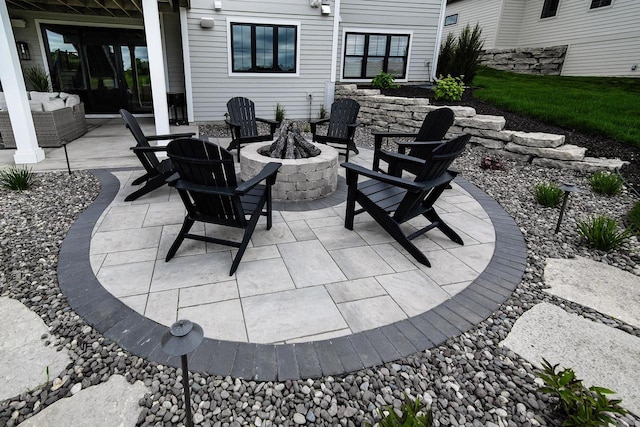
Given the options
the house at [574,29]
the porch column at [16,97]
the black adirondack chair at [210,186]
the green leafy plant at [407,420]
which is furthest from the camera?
the house at [574,29]

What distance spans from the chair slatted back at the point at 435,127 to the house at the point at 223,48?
5.50m

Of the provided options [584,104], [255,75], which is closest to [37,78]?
[255,75]

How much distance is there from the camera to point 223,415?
148cm

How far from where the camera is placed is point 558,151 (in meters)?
4.85

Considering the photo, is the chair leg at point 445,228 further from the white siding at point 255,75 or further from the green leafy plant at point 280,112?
the white siding at point 255,75

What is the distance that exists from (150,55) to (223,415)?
5067 mm

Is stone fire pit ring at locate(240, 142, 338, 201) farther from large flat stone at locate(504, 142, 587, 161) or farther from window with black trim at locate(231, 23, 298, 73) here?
window with black trim at locate(231, 23, 298, 73)

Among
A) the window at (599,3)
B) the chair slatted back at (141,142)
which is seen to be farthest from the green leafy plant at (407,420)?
the window at (599,3)

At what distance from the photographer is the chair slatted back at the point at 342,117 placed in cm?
560

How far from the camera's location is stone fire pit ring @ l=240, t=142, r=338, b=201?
373 cm

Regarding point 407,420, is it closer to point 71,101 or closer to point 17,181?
point 17,181

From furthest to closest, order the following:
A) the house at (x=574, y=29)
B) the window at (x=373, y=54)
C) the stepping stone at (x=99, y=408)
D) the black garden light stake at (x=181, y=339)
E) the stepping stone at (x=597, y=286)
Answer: the house at (x=574, y=29) < the window at (x=373, y=54) < the stepping stone at (x=597, y=286) < the stepping stone at (x=99, y=408) < the black garden light stake at (x=181, y=339)

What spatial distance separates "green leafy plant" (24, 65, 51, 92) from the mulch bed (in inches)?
334

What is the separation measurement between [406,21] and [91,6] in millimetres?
7561
